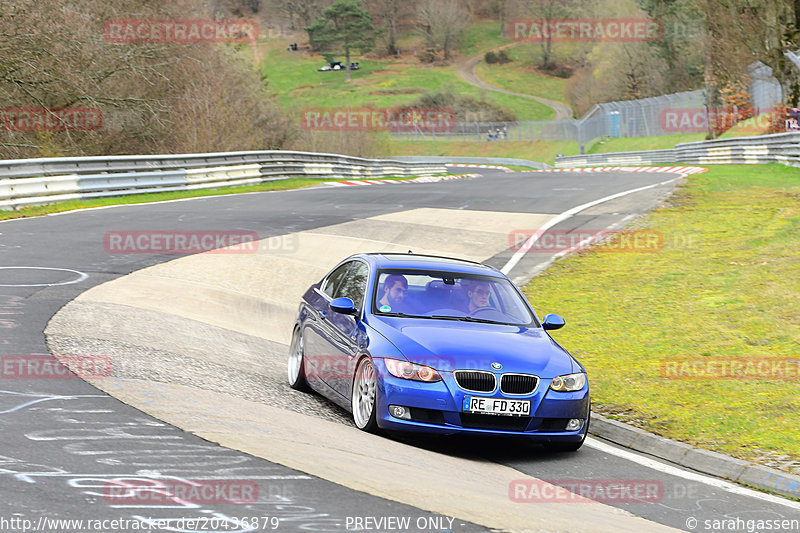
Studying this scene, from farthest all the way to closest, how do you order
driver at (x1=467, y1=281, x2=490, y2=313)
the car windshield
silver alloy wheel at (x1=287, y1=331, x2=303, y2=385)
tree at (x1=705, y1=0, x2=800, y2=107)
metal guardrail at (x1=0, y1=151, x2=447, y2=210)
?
tree at (x1=705, y1=0, x2=800, y2=107), metal guardrail at (x1=0, y1=151, x2=447, y2=210), silver alloy wheel at (x1=287, y1=331, x2=303, y2=385), driver at (x1=467, y1=281, x2=490, y2=313), the car windshield

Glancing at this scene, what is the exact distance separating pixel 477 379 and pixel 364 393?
1004 mm

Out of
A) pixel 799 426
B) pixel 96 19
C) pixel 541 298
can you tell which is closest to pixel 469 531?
pixel 799 426

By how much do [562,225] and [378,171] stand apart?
93.2 ft

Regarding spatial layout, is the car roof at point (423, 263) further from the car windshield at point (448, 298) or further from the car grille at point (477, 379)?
the car grille at point (477, 379)

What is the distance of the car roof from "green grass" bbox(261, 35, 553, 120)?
11611 centimetres

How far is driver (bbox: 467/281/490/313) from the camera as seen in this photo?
9.05 metres

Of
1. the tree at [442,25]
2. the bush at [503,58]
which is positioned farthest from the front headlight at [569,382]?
the tree at [442,25]

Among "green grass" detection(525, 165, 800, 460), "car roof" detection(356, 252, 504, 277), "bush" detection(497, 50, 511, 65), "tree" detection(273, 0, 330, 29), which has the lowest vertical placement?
"green grass" detection(525, 165, 800, 460)

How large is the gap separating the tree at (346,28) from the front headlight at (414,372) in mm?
149384

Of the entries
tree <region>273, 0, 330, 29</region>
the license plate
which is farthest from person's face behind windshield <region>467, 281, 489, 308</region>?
tree <region>273, 0, 330, 29</region>

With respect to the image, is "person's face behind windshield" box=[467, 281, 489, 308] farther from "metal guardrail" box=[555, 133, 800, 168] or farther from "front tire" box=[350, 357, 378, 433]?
"metal guardrail" box=[555, 133, 800, 168]

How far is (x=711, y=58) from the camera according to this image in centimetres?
5944

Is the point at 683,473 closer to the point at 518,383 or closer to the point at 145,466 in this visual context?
the point at 518,383

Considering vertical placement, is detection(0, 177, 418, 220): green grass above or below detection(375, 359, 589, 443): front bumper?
above
